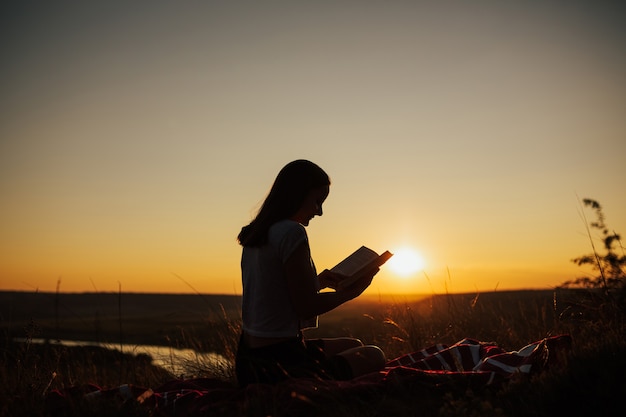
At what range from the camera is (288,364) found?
12.7ft

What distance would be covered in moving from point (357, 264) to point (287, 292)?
58cm

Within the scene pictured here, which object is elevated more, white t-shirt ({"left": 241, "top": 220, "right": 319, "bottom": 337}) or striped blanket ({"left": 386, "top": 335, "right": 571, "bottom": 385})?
white t-shirt ({"left": 241, "top": 220, "right": 319, "bottom": 337})

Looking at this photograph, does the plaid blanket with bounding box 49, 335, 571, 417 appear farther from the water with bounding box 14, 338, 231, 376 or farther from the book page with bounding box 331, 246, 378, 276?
the water with bounding box 14, 338, 231, 376

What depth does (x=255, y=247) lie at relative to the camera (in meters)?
3.88

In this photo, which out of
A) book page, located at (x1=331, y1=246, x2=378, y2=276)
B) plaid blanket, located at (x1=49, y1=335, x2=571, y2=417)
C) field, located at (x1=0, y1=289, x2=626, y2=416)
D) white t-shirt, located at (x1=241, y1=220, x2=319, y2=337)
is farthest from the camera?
book page, located at (x1=331, y1=246, x2=378, y2=276)

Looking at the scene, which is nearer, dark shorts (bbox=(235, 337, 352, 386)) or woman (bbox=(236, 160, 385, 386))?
woman (bbox=(236, 160, 385, 386))

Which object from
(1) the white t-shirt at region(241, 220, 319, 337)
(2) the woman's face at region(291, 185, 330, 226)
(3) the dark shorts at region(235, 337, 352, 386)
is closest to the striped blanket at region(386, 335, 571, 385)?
(3) the dark shorts at region(235, 337, 352, 386)

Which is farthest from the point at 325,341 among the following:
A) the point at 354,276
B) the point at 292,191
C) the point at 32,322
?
the point at 32,322

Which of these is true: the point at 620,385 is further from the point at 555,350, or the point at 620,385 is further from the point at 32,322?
the point at 32,322

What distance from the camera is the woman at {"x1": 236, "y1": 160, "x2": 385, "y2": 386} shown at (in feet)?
12.2

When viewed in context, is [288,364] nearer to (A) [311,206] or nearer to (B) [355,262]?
(B) [355,262]

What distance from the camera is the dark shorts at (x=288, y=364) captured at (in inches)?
151

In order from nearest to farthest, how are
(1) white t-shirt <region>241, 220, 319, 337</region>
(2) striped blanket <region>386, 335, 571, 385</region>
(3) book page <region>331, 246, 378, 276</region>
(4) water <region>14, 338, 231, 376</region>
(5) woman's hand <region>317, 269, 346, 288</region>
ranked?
(2) striped blanket <region>386, 335, 571, 385</region>, (1) white t-shirt <region>241, 220, 319, 337</region>, (3) book page <region>331, 246, 378, 276</region>, (5) woman's hand <region>317, 269, 346, 288</region>, (4) water <region>14, 338, 231, 376</region>

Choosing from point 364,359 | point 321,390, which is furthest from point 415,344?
point 321,390
